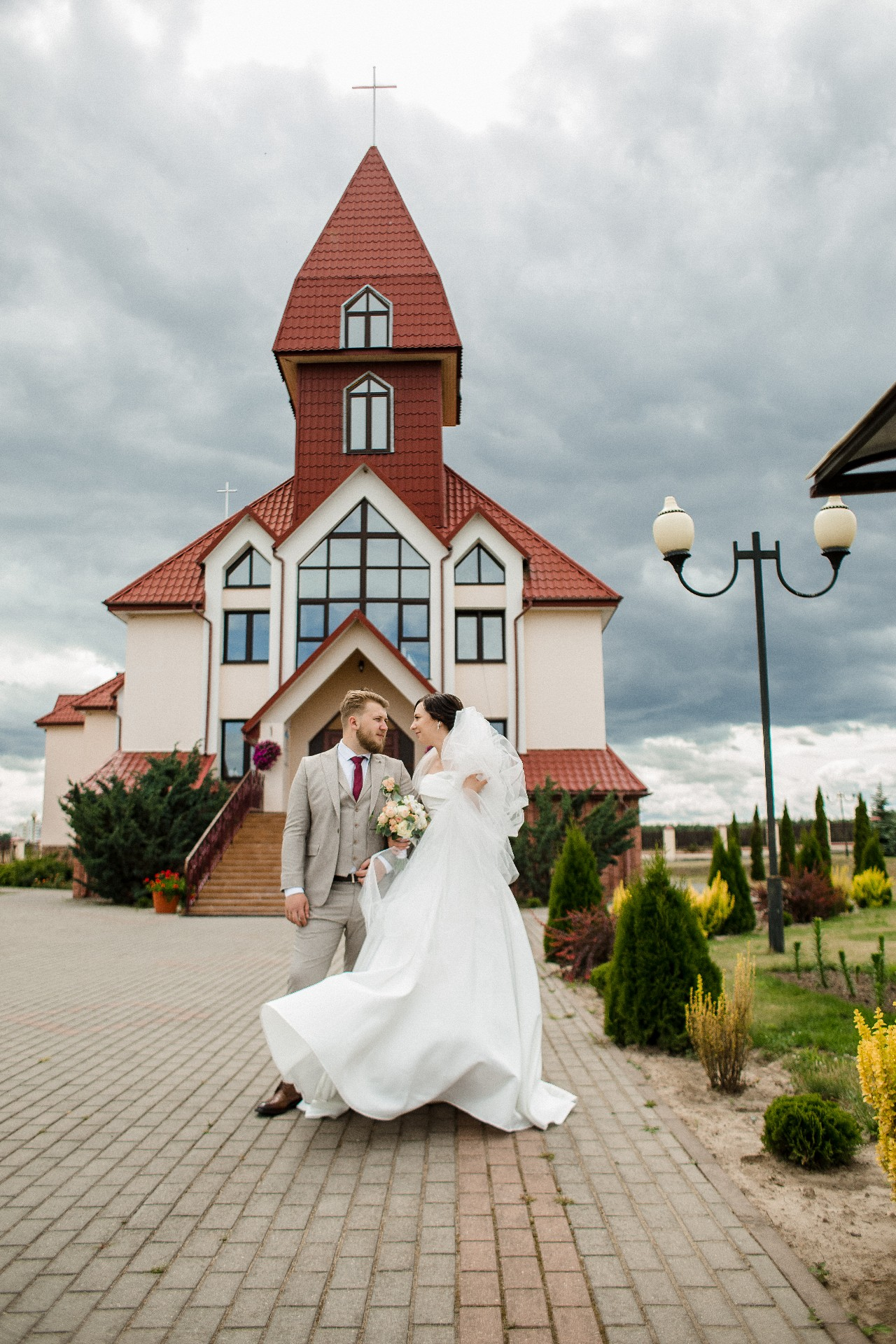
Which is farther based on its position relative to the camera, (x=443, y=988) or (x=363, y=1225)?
(x=443, y=988)

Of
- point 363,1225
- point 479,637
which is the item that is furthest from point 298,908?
point 479,637

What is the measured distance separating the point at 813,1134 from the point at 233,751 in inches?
810

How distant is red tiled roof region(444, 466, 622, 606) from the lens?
77.7 feet

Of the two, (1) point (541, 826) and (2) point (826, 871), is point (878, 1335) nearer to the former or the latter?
(2) point (826, 871)

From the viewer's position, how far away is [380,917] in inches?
193

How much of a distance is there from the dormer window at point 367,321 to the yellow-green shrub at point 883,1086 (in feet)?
77.8

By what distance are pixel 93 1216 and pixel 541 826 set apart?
14837 mm

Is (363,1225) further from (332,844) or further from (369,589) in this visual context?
(369,589)

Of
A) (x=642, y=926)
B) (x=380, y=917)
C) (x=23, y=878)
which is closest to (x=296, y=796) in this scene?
(x=380, y=917)

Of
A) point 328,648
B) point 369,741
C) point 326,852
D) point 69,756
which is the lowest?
point 326,852

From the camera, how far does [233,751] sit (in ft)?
77.2

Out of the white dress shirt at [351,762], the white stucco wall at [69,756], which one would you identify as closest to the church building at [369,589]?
the white stucco wall at [69,756]

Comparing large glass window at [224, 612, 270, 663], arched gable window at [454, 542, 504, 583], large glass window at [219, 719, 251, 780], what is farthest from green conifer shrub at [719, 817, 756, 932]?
large glass window at [224, 612, 270, 663]

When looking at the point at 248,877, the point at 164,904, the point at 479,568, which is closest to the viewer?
the point at 164,904
